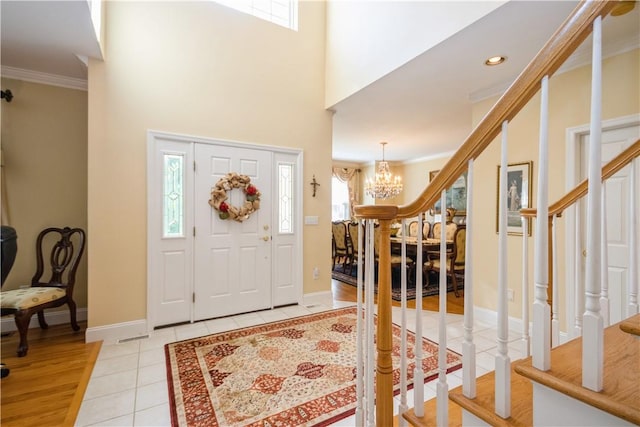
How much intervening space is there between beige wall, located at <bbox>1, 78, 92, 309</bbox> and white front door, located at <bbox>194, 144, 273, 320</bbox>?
4.34 feet

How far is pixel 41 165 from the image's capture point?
304 cm

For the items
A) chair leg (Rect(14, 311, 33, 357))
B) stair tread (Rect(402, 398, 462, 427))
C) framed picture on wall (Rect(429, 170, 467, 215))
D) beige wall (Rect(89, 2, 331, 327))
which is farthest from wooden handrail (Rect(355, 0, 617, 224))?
framed picture on wall (Rect(429, 170, 467, 215))

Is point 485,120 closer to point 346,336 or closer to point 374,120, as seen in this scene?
point 346,336

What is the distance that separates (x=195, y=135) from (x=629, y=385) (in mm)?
3487

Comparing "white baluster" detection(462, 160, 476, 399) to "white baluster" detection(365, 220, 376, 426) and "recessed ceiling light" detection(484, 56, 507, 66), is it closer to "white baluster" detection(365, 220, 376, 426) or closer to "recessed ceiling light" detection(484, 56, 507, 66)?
"white baluster" detection(365, 220, 376, 426)

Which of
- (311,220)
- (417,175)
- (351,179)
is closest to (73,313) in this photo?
(311,220)

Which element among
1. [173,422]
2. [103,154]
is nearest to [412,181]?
[103,154]

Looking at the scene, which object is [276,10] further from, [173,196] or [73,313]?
[73,313]

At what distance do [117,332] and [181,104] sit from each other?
2.39 metres

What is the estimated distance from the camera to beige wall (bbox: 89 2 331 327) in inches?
110

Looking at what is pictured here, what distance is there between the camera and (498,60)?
8.59 ft

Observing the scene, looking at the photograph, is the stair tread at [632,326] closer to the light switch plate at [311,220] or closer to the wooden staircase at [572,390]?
the wooden staircase at [572,390]

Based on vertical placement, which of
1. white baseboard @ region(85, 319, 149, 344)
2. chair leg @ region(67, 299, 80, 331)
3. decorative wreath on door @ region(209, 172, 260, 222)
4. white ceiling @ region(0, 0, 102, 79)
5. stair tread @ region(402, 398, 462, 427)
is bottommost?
white baseboard @ region(85, 319, 149, 344)

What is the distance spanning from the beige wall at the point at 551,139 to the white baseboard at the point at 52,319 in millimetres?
4428
